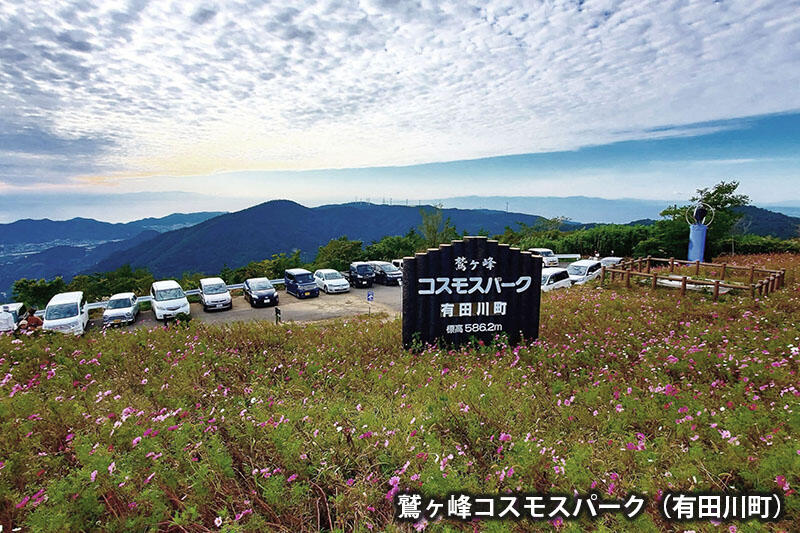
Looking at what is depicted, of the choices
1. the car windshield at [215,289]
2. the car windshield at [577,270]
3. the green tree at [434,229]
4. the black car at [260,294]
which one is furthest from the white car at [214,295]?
the green tree at [434,229]

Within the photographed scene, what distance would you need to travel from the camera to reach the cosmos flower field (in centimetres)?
339

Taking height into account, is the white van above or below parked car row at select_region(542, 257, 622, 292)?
below

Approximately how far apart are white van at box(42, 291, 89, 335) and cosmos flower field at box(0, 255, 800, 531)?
6894mm

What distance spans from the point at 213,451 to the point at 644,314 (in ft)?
35.1

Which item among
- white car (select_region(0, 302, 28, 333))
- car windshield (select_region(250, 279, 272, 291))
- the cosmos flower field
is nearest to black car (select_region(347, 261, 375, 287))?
car windshield (select_region(250, 279, 272, 291))

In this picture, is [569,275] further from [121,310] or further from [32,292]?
[32,292]

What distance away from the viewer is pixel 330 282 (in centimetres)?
2206

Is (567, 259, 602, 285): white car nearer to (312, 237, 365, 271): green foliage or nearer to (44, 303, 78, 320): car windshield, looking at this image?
(312, 237, 365, 271): green foliage

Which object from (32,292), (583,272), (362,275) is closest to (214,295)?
(362,275)

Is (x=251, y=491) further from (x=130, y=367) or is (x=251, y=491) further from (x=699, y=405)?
(x=699, y=405)

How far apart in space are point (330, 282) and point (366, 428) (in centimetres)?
1798

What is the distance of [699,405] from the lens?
16.5 ft

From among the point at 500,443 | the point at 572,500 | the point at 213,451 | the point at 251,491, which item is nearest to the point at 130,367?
the point at 213,451

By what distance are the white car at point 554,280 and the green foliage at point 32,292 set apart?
29.9 m
